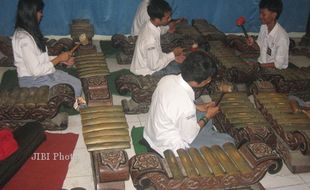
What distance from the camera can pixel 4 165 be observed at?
135 inches

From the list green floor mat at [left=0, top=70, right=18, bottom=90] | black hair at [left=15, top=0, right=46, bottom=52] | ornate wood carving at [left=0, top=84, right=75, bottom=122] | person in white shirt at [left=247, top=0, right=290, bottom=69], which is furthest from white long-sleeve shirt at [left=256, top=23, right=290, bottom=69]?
green floor mat at [left=0, top=70, right=18, bottom=90]

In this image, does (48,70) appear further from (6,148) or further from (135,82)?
(6,148)

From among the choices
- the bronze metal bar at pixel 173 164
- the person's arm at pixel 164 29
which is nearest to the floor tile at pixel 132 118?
the bronze metal bar at pixel 173 164

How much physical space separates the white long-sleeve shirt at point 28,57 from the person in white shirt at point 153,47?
3.87 feet

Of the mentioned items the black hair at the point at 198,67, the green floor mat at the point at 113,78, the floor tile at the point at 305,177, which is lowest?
the floor tile at the point at 305,177

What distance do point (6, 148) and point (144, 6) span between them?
3495mm

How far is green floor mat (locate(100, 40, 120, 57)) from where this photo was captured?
6736mm

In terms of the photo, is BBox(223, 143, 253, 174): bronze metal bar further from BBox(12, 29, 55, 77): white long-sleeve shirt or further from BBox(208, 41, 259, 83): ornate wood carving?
BBox(12, 29, 55, 77): white long-sleeve shirt

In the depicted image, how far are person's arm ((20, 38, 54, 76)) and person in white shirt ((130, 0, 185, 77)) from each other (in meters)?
Result: 1.19

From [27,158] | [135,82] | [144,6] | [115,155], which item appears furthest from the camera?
[144,6]

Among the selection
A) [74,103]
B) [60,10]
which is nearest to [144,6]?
[60,10]

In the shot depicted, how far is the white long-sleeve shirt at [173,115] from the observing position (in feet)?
10.5

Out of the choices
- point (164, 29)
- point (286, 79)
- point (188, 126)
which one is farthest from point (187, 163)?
point (164, 29)

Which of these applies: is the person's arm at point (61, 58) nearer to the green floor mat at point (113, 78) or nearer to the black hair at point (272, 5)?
the green floor mat at point (113, 78)
